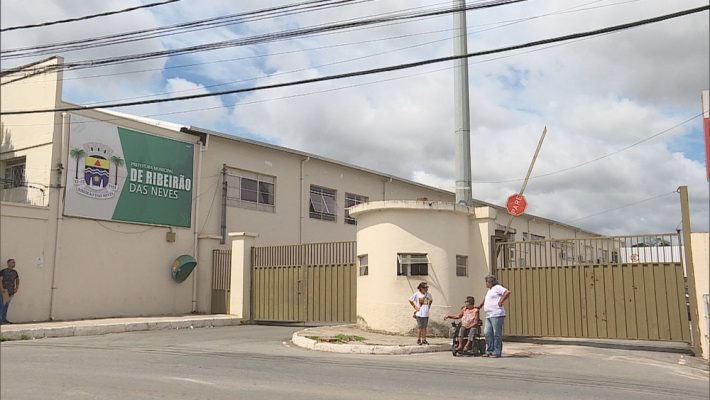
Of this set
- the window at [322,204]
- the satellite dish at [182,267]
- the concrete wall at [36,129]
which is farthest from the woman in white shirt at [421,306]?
the window at [322,204]

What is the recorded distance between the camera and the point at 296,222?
84.8ft

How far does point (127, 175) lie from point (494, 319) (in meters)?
12.6

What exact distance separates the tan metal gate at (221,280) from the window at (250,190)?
2.43 metres

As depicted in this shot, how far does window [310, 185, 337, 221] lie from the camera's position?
26953mm

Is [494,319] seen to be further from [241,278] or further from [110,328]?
[241,278]

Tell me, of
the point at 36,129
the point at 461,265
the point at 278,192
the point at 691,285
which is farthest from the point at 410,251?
the point at 36,129

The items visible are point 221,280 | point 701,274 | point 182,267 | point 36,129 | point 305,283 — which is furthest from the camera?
point 221,280

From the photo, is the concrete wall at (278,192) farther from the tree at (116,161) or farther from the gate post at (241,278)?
the tree at (116,161)

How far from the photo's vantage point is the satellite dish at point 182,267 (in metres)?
20.4

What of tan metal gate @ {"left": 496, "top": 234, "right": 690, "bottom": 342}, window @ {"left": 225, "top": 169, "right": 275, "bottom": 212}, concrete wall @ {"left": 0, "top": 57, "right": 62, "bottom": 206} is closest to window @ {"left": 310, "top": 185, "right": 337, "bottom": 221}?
window @ {"left": 225, "top": 169, "right": 275, "bottom": 212}

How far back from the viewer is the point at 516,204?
16.7m

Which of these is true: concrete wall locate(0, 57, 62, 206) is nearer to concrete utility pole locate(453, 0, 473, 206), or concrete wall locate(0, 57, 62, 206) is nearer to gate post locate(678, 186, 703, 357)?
concrete utility pole locate(453, 0, 473, 206)

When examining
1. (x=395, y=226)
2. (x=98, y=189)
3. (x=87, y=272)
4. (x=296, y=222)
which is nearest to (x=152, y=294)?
(x=87, y=272)

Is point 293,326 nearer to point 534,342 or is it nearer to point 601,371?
point 534,342
